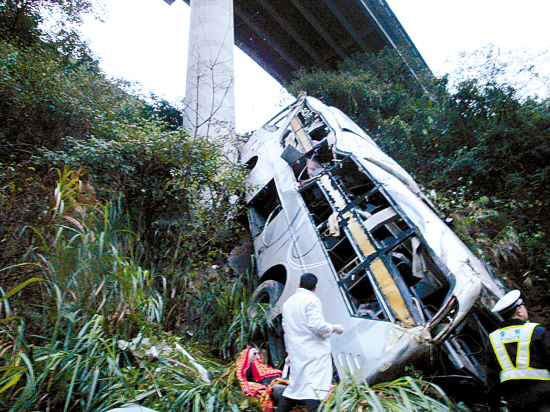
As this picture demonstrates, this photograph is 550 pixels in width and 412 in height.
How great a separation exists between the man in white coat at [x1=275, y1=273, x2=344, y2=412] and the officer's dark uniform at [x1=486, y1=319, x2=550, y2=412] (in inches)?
40.3

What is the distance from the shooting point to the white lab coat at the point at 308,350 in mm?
2422

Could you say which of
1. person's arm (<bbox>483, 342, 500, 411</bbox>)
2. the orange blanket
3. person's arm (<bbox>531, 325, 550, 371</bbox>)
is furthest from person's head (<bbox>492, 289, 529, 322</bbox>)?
the orange blanket

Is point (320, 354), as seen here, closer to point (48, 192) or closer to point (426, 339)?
point (426, 339)

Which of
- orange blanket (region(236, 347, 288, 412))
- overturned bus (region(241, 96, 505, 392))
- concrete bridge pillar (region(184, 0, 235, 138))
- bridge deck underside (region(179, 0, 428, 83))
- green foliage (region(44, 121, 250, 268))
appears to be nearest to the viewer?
overturned bus (region(241, 96, 505, 392))

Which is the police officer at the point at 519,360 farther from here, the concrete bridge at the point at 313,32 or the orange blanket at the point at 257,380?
the concrete bridge at the point at 313,32

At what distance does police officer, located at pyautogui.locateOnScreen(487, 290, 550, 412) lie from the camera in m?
2.10

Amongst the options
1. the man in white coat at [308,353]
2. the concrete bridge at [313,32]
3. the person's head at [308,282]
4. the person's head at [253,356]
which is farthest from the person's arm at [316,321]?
the concrete bridge at [313,32]

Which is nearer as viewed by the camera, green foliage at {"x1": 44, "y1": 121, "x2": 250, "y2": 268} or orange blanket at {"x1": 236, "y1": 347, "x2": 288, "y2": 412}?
orange blanket at {"x1": 236, "y1": 347, "x2": 288, "y2": 412}

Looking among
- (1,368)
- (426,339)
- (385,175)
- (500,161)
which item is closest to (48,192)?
(1,368)

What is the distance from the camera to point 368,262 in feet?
10.3

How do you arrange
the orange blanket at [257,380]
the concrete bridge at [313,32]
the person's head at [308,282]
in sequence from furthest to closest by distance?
the concrete bridge at [313,32] → the orange blanket at [257,380] → the person's head at [308,282]

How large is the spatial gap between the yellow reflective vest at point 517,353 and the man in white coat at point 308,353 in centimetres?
101

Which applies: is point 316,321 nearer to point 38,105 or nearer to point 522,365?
point 522,365

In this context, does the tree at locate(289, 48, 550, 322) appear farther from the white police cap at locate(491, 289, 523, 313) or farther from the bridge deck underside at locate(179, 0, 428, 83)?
the bridge deck underside at locate(179, 0, 428, 83)
